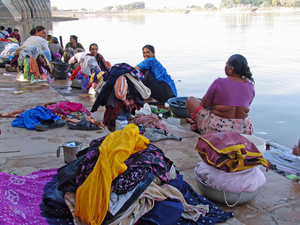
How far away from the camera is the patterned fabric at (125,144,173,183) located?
207cm

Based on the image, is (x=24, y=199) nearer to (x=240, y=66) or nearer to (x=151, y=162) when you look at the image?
(x=151, y=162)

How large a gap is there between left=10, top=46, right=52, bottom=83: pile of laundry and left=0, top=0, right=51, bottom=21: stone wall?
29.1 metres

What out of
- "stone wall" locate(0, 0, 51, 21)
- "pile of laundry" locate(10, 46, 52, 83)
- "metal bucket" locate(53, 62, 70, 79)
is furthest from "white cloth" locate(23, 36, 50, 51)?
"stone wall" locate(0, 0, 51, 21)

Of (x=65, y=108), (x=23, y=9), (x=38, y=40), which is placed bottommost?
(x=65, y=108)

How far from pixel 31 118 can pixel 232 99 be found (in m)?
2.85

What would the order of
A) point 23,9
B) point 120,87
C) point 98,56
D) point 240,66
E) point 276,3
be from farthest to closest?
1. point 276,3
2. point 23,9
3. point 98,56
4. point 120,87
5. point 240,66

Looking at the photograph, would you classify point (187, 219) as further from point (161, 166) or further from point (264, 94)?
point (264, 94)

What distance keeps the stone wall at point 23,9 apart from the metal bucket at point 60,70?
93.5ft

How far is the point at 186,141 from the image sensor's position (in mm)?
3938

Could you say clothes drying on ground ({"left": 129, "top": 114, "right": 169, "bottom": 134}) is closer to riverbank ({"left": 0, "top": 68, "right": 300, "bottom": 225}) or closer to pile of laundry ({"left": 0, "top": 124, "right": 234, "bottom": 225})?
riverbank ({"left": 0, "top": 68, "right": 300, "bottom": 225})

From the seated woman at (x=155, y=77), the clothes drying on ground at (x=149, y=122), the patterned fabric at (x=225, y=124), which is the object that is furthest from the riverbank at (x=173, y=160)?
the seated woman at (x=155, y=77)

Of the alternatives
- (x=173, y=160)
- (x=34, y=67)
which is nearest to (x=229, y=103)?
(x=173, y=160)

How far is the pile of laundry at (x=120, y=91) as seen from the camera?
163 inches

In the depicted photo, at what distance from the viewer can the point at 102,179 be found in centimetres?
193
